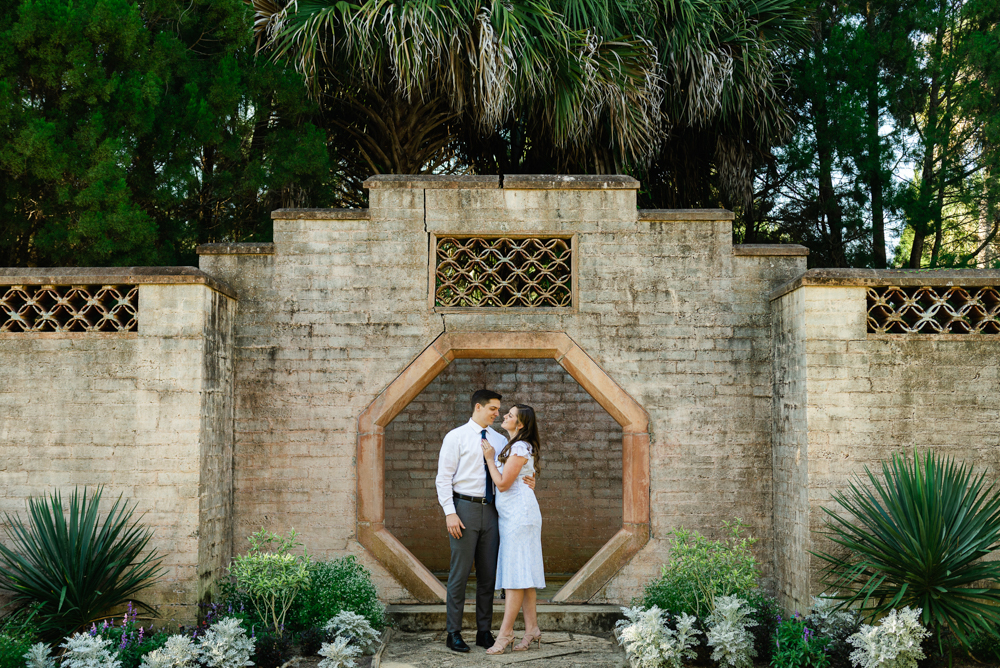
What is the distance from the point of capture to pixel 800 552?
589cm

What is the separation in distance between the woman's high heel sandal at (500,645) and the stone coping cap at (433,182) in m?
3.49

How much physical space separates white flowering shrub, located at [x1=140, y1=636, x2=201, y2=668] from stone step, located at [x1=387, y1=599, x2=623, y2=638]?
1.70 meters

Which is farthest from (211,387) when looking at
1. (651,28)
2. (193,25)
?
(651,28)

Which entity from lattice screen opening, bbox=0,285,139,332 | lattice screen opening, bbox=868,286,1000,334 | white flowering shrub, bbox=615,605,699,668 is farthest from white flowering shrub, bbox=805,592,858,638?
lattice screen opening, bbox=0,285,139,332

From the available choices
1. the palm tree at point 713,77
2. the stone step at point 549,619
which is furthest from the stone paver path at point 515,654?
the palm tree at point 713,77

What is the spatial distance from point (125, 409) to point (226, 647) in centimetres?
198

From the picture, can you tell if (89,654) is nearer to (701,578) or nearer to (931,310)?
(701,578)

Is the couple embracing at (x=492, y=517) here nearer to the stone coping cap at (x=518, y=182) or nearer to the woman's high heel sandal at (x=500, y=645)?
the woman's high heel sandal at (x=500, y=645)

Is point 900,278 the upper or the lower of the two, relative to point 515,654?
upper

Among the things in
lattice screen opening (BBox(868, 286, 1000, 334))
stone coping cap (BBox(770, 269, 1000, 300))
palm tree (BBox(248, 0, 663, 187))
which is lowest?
lattice screen opening (BBox(868, 286, 1000, 334))

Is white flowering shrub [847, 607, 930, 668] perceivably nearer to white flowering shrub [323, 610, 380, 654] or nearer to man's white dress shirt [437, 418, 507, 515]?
man's white dress shirt [437, 418, 507, 515]

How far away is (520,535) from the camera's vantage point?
5.41 metres

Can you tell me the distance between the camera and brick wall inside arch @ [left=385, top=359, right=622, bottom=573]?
30.9 feet

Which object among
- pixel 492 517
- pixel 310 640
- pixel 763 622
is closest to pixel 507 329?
pixel 492 517
